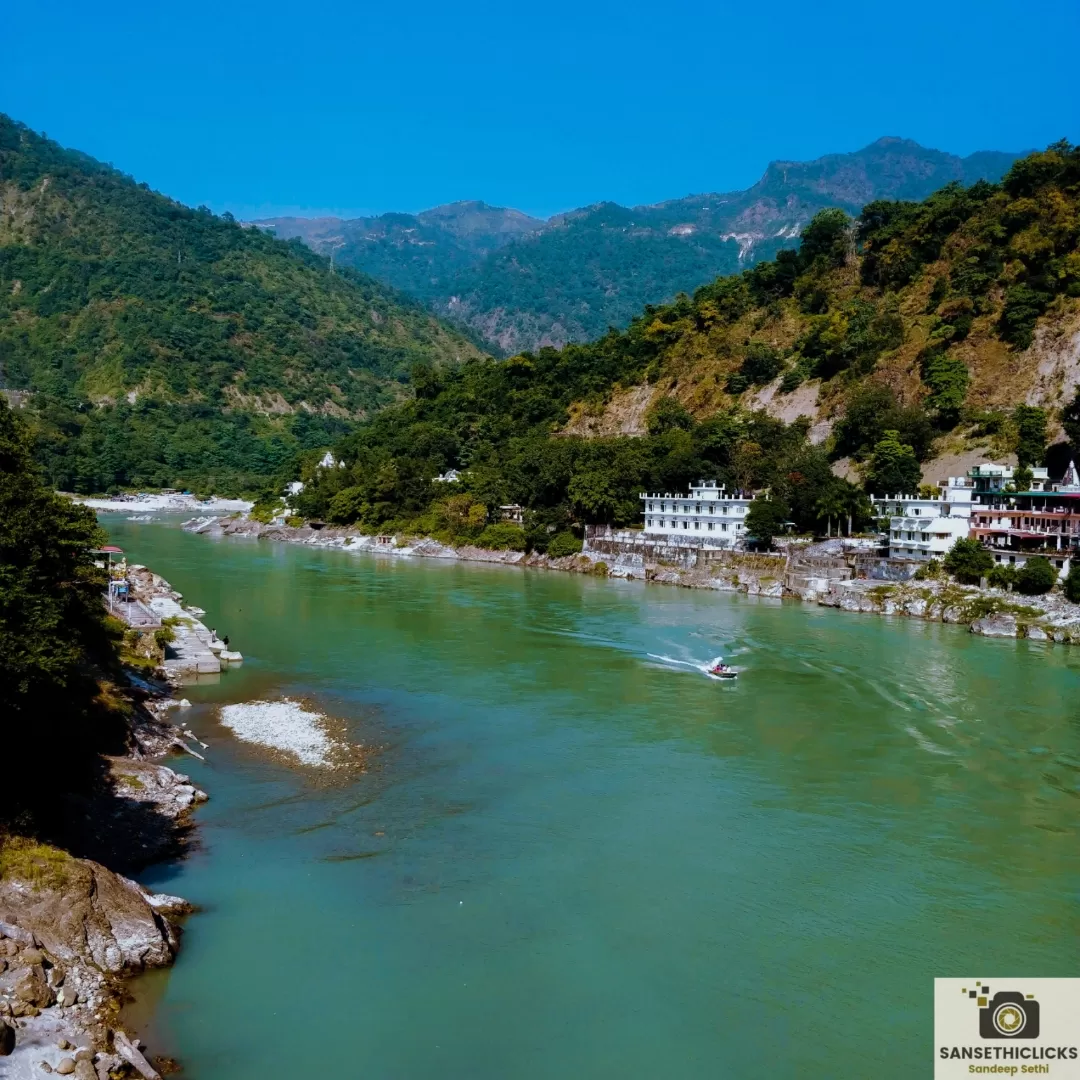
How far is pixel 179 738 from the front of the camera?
1923cm

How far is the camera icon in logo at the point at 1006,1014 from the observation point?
413 inches

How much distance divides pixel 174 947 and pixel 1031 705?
21184 millimetres

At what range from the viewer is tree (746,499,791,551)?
4453 cm

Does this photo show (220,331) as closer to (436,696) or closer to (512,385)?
(512,385)

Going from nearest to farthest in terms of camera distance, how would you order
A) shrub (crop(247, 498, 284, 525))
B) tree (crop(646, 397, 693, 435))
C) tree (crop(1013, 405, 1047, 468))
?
tree (crop(1013, 405, 1047, 468))
tree (crop(646, 397, 693, 435))
shrub (crop(247, 498, 284, 525))

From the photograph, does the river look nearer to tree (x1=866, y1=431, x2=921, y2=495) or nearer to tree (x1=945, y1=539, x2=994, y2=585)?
tree (x1=945, y1=539, x2=994, y2=585)

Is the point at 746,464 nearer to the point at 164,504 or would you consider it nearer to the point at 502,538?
the point at 502,538

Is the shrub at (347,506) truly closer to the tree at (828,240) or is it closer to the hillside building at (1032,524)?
the tree at (828,240)

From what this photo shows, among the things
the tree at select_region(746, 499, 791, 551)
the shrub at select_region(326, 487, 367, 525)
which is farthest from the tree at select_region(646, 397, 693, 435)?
the shrub at select_region(326, 487, 367, 525)

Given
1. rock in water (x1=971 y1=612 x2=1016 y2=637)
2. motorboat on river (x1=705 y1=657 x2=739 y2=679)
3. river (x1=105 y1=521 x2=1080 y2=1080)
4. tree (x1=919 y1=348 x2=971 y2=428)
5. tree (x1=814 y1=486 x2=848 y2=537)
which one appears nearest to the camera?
river (x1=105 y1=521 x2=1080 y2=1080)

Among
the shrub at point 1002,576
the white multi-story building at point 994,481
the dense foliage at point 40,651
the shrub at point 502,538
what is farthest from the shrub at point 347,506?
the dense foliage at point 40,651

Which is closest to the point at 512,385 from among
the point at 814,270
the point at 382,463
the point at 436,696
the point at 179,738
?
the point at 382,463

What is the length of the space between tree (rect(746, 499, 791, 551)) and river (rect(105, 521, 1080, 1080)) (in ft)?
54.3

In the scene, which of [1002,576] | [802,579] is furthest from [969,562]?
[802,579]
